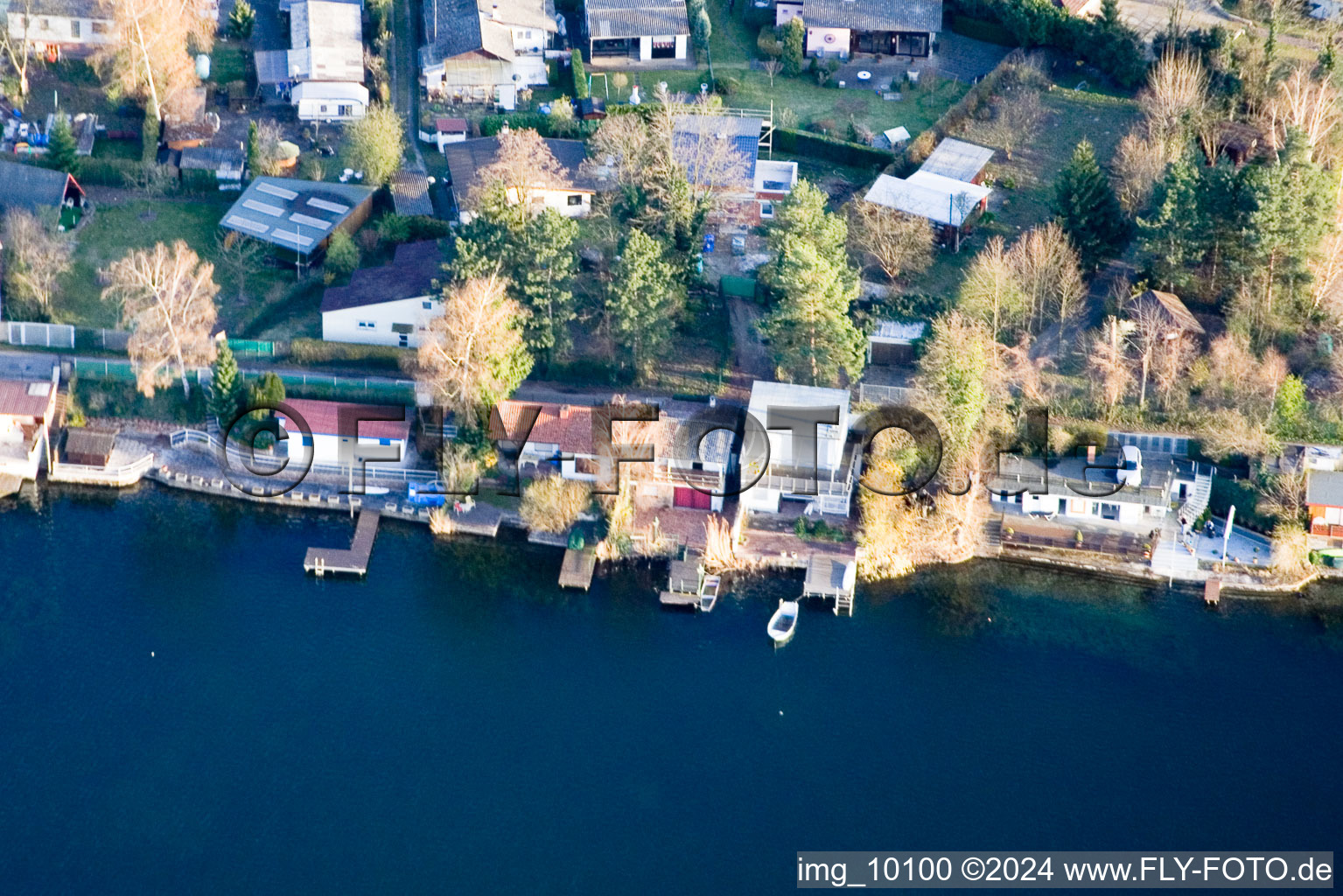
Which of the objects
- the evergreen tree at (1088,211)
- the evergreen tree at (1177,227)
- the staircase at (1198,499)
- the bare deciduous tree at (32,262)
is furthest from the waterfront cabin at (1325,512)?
the bare deciduous tree at (32,262)

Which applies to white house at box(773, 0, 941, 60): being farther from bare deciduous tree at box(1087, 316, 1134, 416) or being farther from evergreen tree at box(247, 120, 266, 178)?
evergreen tree at box(247, 120, 266, 178)

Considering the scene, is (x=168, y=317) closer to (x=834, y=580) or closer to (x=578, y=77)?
(x=578, y=77)

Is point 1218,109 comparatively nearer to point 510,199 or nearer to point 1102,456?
point 1102,456

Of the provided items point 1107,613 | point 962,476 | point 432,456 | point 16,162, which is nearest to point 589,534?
point 432,456

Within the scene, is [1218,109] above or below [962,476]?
above

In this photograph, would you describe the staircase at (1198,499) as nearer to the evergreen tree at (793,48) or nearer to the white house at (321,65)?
the evergreen tree at (793,48)

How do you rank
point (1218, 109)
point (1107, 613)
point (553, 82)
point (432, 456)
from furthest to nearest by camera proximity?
point (553, 82) → point (1218, 109) → point (432, 456) → point (1107, 613)

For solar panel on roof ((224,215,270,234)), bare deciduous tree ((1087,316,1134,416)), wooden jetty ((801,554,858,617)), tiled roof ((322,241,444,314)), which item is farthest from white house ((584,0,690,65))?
wooden jetty ((801,554,858,617))
